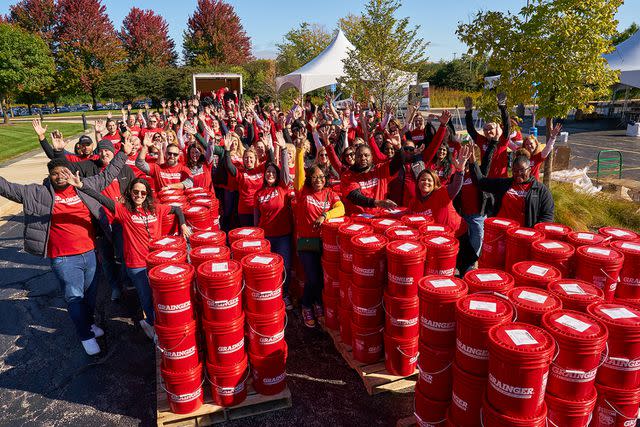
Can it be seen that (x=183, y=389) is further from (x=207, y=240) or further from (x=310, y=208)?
(x=310, y=208)

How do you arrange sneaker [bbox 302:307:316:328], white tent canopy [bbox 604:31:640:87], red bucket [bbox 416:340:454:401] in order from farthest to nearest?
white tent canopy [bbox 604:31:640:87] → sneaker [bbox 302:307:316:328] → red bucket [bbox 416:340:454:401]

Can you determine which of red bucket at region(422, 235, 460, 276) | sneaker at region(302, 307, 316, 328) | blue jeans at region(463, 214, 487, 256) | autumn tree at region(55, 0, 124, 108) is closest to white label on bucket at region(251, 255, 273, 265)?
red bucket at region(422, 235, 460, 276)

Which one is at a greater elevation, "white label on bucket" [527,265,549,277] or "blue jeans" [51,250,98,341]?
"white label on bucket" [527,265,549,277]

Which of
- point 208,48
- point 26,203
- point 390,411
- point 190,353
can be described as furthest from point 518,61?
point 208,48

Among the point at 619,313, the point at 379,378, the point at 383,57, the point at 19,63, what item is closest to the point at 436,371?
the point at 379,378

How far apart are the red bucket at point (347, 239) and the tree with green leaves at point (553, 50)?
590 cm

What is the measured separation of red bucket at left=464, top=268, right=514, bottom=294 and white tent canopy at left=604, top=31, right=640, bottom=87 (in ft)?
84.5

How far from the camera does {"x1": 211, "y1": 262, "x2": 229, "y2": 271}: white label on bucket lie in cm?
418

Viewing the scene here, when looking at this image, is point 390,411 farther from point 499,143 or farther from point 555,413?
point 499,143

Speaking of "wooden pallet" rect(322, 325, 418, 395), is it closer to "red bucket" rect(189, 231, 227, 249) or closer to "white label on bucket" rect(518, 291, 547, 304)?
"white label on bucket" rect(518, 291, 547, 304)

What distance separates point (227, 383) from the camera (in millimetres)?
4352

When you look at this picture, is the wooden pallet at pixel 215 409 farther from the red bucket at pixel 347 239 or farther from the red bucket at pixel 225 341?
the red bucket at pixel 347 239

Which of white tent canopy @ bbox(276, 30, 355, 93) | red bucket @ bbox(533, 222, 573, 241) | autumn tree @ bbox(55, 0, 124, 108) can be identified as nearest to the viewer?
red bucket @ bbox(533, 222, 573, 241)

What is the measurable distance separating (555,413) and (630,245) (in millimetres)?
2293
